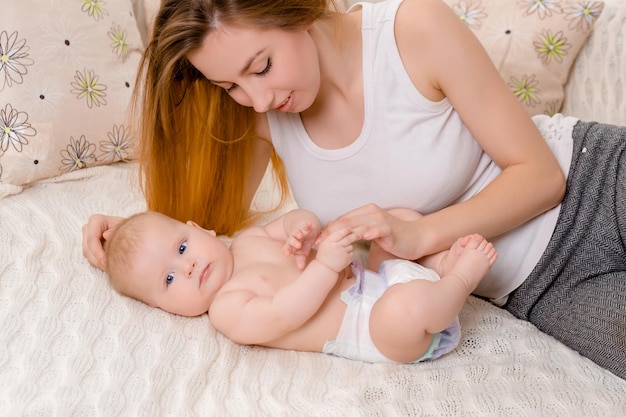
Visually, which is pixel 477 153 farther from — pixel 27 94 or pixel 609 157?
pixel 27 94

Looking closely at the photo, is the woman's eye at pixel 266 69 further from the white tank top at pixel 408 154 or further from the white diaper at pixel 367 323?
the white diaper at pixel 367 323

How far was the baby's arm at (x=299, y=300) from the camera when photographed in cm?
112

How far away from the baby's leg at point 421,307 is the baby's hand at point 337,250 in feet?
0.30

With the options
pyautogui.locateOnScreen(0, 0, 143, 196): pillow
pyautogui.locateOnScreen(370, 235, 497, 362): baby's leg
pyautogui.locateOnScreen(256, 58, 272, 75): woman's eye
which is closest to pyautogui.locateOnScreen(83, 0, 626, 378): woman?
pyautogui.locateOnScreen(256, 58, 272, 75): woman's eye

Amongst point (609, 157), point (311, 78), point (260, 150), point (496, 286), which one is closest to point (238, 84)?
point (311, 78)

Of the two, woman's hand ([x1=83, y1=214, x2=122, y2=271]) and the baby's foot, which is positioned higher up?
the baby's foot

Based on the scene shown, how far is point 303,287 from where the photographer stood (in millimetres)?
1124

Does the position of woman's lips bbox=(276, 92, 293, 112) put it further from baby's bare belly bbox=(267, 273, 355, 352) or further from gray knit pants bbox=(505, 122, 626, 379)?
gray knit pants bbox=(505, 122, 626, 379)

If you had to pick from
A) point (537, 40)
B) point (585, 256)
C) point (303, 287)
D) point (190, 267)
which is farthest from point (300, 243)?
point (537, 40)

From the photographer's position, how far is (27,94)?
5.46ft

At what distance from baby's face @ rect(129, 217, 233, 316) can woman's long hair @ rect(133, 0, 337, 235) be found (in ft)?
0.73

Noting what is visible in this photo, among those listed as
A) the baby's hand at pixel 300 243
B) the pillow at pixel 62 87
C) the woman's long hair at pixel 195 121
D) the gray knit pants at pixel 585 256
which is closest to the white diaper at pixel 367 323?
the baby's hand at pixel 300 243

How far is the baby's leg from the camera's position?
3.50ft

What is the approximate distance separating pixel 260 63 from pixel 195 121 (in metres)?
0.34
